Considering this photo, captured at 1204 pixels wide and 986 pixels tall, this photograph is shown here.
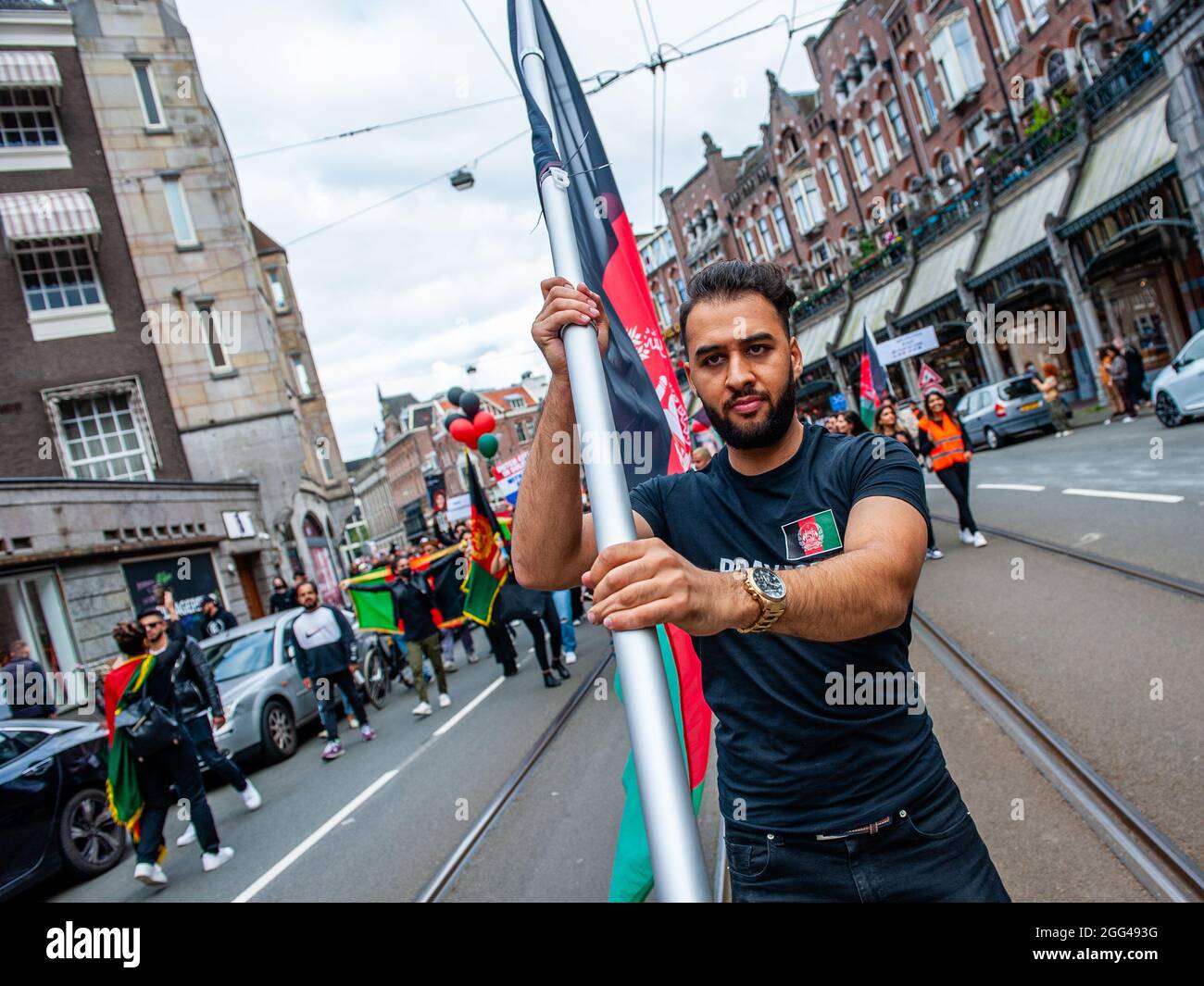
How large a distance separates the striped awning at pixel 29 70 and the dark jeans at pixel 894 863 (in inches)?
987

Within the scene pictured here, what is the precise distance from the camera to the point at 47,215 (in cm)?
2041

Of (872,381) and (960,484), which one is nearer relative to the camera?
(960,484)

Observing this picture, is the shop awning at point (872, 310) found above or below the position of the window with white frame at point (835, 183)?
below

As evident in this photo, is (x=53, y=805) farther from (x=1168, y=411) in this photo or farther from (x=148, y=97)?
(x=148, y=97)

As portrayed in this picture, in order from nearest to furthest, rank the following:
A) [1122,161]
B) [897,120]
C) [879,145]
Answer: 1. [1122,161]
2. [897,120]
3. [879,145]

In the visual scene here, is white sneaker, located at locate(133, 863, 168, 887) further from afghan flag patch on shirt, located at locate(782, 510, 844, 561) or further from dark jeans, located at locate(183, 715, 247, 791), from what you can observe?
afghan flag patch on shirt, located at locate(782, 510, 844, 561)

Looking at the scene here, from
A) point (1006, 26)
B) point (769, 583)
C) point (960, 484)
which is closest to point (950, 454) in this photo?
point (960, 484)

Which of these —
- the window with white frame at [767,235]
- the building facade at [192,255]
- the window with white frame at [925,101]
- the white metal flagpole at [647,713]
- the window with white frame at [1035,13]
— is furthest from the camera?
the window with white frame at [767,235]

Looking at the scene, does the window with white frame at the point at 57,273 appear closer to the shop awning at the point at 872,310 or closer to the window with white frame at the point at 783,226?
the shop awning at the point at 872,310

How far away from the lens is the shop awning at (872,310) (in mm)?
33250

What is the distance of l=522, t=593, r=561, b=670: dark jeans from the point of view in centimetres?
970

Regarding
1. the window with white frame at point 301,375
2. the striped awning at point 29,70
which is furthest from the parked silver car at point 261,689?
the window with white frame at point 301,375

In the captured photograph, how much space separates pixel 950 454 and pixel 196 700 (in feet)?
27.3

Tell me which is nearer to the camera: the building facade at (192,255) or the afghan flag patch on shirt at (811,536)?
the afghan flag patch on shirt at (811,536)
